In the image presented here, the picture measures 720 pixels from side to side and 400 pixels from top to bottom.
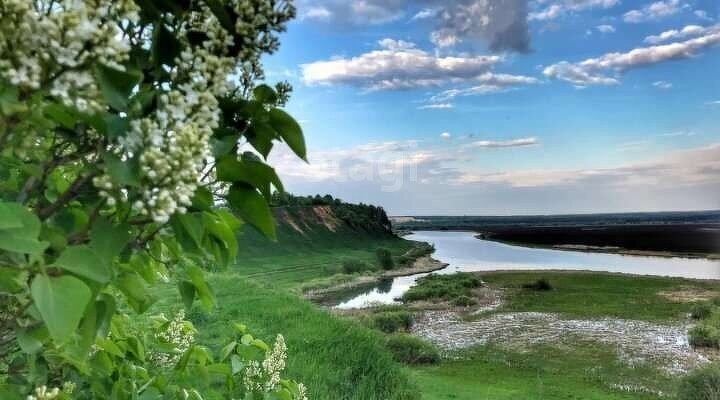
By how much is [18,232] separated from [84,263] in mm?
133

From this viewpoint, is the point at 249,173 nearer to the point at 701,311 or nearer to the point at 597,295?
the point at 701,311

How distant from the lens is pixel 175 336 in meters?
3.43

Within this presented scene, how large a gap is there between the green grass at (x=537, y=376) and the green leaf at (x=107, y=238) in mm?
16902

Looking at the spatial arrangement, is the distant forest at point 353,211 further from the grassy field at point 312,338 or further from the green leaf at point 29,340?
the green leaf at point 29,340

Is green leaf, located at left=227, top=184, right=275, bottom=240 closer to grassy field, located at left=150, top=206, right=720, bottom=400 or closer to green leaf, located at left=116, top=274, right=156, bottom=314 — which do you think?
grassy field, located at left=150, top=206, right=720, bottom=400

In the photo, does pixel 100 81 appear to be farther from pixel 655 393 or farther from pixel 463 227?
pixel 463 227

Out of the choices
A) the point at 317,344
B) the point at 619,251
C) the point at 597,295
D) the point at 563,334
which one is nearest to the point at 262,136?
the point at 317,344

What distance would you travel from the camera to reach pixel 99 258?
1.13m

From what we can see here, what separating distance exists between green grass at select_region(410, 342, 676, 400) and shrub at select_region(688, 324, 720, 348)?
5422 mm

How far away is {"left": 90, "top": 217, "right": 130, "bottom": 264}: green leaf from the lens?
1.20 m

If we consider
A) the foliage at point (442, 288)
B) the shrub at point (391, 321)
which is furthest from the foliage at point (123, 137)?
the foliage at point (442, 288)

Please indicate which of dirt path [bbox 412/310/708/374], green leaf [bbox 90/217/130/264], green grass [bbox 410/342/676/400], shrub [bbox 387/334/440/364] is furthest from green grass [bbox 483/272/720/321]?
green leaf [bbox 90/217/130/264]

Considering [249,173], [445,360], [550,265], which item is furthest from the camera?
[550,265]

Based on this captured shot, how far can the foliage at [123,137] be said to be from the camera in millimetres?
1029
